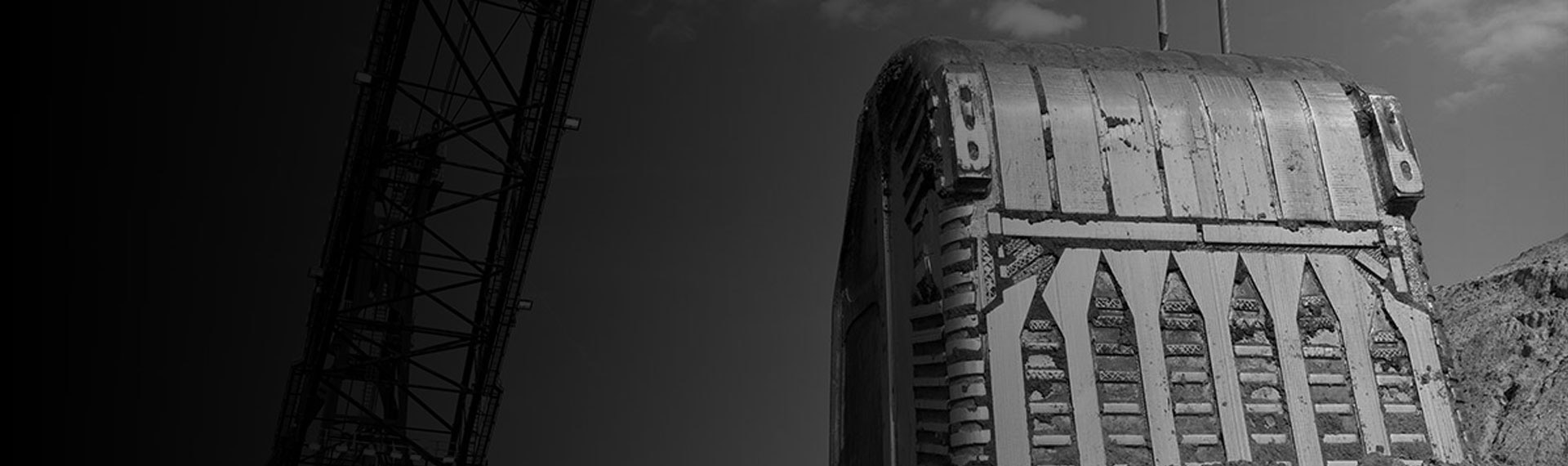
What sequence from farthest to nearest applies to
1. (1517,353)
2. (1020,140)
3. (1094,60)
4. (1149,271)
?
1. (1517,353)
2. (1094,60)
3. (1020,140)
4. (1149,271)

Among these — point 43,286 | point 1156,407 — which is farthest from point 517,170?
point 1156,407

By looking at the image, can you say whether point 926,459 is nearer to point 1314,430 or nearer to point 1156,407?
point 1156,407

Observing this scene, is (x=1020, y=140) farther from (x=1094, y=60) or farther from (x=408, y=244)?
(x=408, y=244)

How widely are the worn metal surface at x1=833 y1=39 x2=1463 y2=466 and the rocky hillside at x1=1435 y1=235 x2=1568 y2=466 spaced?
9.16m

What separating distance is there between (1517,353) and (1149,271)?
13213 millimetres

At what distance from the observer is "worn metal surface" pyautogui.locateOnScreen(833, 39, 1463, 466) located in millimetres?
5090

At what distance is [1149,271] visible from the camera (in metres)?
5.36

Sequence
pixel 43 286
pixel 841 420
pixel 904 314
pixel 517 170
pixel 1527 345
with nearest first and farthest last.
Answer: pixel 904 314 < pixel 841 420 < pixel 1527 345 < pixel 517 170 < pixel 43 286

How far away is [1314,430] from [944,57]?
258 centimetres

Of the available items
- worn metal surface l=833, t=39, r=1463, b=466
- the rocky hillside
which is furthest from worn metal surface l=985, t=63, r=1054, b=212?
the rocky hillside

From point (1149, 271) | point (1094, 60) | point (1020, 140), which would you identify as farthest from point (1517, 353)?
point (1020, 140)

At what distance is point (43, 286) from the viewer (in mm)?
18484

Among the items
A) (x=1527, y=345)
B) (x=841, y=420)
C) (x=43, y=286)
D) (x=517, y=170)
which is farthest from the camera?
(x=43, y=286)

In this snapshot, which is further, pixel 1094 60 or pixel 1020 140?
pixel 1094 60
